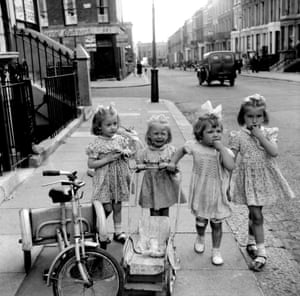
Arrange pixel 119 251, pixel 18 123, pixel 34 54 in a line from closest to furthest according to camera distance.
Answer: pixel 119 251 < pixel 18 123 < pixel 34 54

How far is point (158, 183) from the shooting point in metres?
3.72

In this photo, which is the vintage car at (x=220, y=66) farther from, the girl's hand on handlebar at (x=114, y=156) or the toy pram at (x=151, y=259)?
the toy pram at (x=151, y=259)

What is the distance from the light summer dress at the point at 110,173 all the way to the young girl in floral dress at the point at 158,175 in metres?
0.26

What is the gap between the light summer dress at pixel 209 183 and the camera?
11.7 ft

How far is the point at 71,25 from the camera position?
34969 millimetres

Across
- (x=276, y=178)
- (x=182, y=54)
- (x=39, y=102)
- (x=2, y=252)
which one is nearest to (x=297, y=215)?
(x=276, y=178)

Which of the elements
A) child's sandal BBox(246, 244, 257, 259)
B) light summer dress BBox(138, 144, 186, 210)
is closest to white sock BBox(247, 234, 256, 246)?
child's sandal BBox(246, 244, 257, 259)

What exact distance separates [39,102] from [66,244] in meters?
8.59

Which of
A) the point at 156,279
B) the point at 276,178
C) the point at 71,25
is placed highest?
the point at 71,25

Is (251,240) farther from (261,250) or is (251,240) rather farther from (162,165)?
(162,165)

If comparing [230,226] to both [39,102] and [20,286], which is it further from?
[39,102]

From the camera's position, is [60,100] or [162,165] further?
[60,100]

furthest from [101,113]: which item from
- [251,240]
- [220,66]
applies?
[220,66]

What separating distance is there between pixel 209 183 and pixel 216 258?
659 mm
